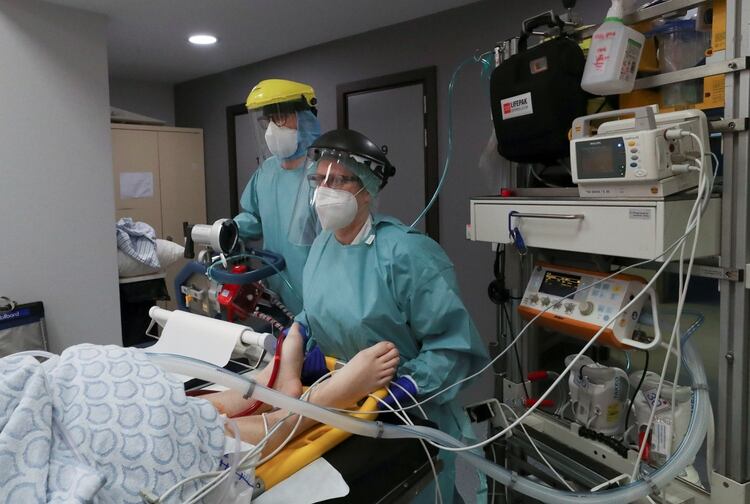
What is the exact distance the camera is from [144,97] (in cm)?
486

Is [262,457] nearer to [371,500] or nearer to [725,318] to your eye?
[371,500]

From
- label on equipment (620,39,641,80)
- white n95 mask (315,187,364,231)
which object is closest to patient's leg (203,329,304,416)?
white n95 mask (315,187,364,231)

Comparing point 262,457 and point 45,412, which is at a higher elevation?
point 45,412

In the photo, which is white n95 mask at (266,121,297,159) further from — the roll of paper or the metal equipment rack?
the metal equipment rack

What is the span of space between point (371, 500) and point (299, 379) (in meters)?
0.42

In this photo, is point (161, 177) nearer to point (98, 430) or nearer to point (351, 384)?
point (351, 384)

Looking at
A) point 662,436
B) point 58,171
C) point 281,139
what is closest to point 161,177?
point 58,171

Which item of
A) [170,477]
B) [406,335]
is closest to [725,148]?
[406,335]

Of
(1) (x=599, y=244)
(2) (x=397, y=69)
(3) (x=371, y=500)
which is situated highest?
(2) (x=397, y=69)

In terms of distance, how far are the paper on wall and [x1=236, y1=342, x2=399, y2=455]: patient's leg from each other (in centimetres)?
333

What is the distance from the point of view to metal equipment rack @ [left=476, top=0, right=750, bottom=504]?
1.27m

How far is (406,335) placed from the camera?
1.51 meters

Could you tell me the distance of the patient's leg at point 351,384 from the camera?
1240 mm

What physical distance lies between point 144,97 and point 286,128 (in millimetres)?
3139
